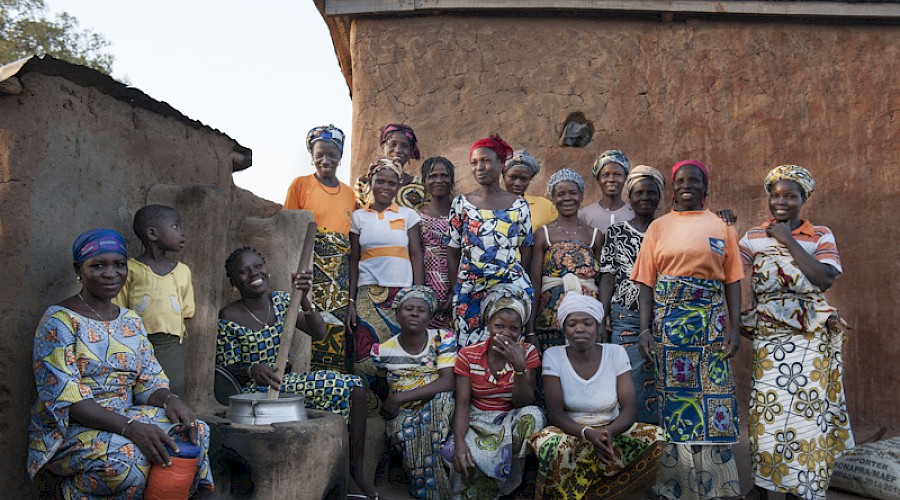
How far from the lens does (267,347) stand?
400 centimetres

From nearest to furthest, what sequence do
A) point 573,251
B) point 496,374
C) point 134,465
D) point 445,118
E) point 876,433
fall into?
point 134,465
point 496,374
point 573,251
point 876,433
point 445,118

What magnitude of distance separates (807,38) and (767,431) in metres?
2.94

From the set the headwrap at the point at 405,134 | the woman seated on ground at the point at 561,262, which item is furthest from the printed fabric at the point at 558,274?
the headwrap at the point at 405,134

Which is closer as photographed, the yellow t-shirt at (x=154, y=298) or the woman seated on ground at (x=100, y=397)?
the woman seated on ground at (x=100, y=397)

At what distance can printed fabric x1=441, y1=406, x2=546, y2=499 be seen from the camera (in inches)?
159

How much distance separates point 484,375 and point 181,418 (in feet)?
5.38

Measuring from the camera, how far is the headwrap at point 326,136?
15.5 feet

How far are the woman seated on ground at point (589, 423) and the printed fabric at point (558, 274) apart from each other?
296mm

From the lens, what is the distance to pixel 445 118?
18.4 feet

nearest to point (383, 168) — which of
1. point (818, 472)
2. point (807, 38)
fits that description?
point (818, 472)

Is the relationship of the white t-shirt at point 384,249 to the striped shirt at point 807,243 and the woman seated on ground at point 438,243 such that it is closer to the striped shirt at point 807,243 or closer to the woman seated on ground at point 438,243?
the woman seated on ground at point 438,243

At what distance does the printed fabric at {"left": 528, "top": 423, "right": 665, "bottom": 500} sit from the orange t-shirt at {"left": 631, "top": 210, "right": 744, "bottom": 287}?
2.56 feet

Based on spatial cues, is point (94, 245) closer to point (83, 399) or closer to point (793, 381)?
point (83, 399)

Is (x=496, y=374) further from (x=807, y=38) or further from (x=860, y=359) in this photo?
(x=807, y=38)
